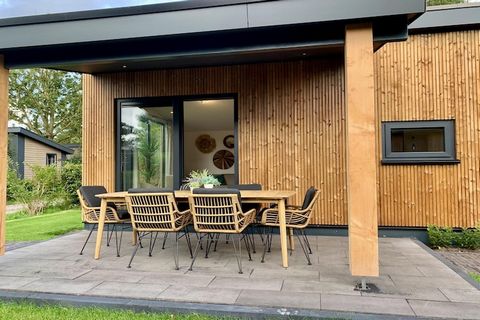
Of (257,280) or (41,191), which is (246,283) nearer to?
(257,280)

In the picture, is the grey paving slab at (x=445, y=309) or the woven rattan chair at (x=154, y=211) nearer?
the grey paving slab at (x=445, y=309)

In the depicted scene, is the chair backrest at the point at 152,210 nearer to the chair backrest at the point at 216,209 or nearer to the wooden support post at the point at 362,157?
the chair backrest at the point at 216,209

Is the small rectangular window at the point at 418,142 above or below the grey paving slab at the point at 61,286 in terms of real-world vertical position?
above

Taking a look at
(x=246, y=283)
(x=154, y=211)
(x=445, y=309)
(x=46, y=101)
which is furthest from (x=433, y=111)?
(x=46, y=101)

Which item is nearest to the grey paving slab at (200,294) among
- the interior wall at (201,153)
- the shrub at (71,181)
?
the interior wall at (201,153)

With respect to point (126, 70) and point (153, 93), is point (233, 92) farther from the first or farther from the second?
point (126, 70)

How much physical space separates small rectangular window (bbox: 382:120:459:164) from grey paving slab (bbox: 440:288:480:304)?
104 inches

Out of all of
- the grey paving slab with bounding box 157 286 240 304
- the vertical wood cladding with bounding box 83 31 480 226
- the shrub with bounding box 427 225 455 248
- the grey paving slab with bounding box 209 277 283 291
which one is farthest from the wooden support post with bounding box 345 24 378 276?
the shrub with bounding box 427 225 455 248

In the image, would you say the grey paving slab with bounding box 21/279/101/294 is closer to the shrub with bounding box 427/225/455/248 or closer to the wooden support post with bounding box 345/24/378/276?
the wooden support post with bounding box 345/24/378/276

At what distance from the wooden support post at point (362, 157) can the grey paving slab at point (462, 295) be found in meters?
0.57

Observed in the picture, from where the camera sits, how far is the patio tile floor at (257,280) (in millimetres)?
2658

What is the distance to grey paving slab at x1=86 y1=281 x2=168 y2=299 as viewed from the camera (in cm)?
284

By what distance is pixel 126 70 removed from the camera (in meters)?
6.01

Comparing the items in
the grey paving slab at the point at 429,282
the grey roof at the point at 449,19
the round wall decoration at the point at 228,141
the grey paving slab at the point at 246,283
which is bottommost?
the grey paving slab at the point at 429,282
